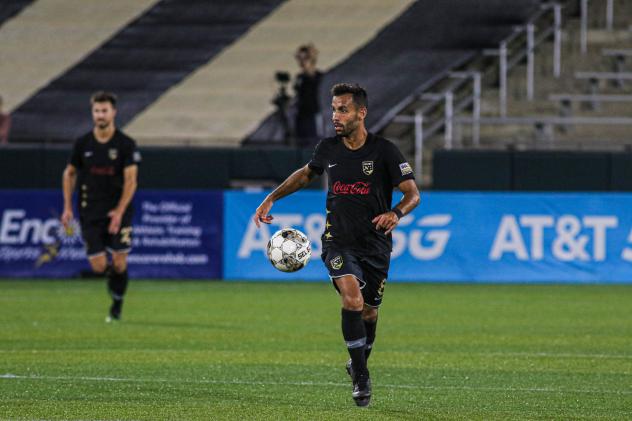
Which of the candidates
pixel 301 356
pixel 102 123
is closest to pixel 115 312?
pixel 102 123

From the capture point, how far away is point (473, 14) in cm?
2700

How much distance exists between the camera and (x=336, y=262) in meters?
8.91

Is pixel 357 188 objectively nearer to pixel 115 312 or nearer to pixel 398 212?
pixel 398 212

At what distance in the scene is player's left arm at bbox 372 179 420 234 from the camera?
8594 millimetres

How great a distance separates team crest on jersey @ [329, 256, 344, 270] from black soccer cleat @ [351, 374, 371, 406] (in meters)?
0.73

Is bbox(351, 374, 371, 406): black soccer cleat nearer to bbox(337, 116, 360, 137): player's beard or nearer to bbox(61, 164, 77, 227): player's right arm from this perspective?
bbox(337, 116, 360, 137): player's beard

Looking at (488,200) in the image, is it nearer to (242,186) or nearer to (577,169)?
(577,169)

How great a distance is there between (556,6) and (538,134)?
2990 mm

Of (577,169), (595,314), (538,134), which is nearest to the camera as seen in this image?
(595,314)

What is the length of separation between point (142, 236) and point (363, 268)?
40.5ft

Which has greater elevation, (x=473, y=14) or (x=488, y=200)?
(x=473, y=14)

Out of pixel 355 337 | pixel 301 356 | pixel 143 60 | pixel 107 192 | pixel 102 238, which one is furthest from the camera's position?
pixel 143 60

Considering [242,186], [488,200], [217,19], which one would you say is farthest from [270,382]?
[217,19]

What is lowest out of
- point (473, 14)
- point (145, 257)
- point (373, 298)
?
point (145, 257)
